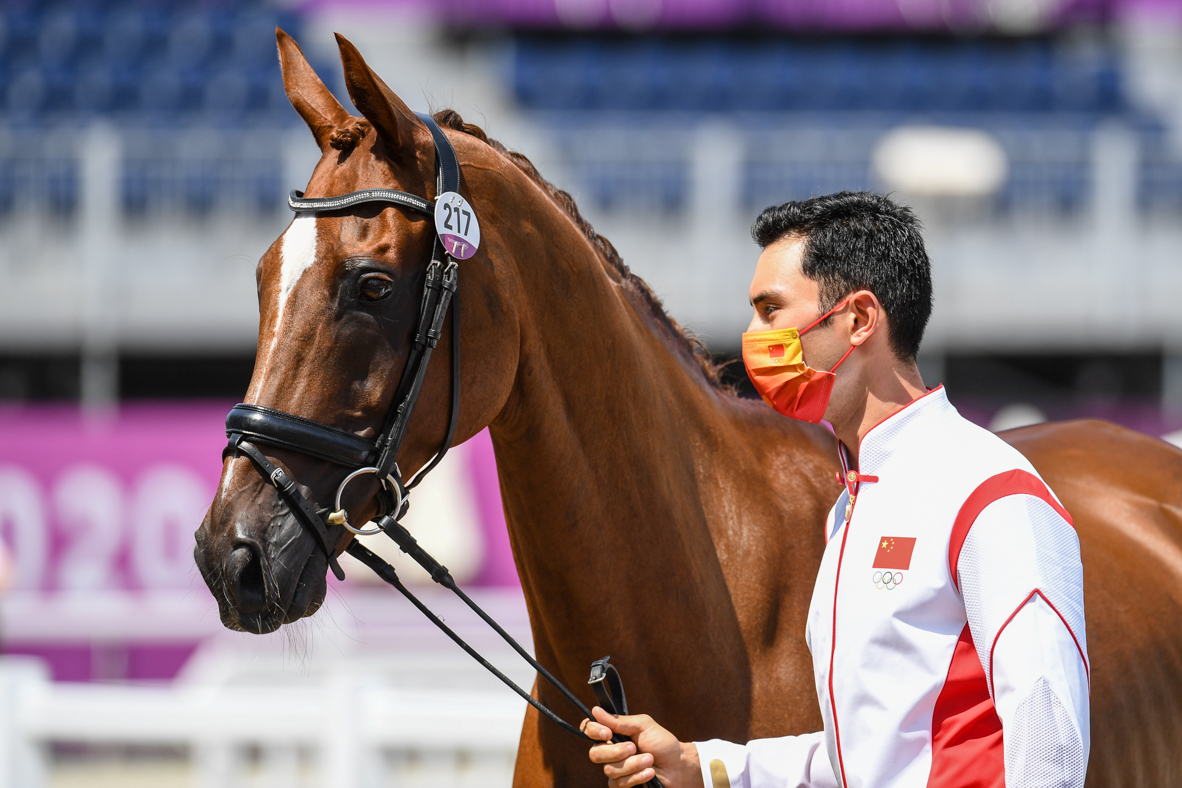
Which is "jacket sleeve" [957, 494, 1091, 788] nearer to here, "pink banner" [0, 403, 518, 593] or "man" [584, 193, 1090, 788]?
"man" [584, 193, 1090, 788]

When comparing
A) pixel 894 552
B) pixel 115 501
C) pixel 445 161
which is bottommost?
pixel 115 501

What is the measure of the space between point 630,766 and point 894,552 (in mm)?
629

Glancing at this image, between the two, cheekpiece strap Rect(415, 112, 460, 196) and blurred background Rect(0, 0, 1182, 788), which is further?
blurred background Rect(0, 0, 1182, 788)

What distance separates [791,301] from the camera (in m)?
1.81

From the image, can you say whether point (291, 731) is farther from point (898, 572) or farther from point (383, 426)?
point (898, 572)

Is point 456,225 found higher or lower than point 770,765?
higher

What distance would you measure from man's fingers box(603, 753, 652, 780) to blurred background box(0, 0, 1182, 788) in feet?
6.86

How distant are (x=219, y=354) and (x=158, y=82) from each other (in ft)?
14.4

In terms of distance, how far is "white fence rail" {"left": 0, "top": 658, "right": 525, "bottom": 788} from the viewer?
159 inches

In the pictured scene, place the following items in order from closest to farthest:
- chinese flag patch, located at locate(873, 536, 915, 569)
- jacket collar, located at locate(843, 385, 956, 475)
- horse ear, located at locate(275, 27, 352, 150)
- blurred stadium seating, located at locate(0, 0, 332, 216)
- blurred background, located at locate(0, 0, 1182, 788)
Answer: chinese flag patch, located at locate(873, 536, 915, 569) → jacket collar, located at locate(843, 385, 956, 475) → horse ear, located at locate(275, 27, 352, 150) → blurred background, located at locate(0, 0, 1182, 788) → blurred stadium seating, located at locate(0, 0, 332, 216)

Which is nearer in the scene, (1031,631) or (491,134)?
(1031,631)

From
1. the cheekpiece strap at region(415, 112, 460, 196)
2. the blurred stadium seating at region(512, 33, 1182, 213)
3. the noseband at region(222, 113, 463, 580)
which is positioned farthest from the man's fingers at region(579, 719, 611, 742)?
the blurred stadium seating at region(512, 33, 1182, 213)

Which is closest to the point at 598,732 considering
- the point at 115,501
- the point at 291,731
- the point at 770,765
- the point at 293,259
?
the point at 770,765

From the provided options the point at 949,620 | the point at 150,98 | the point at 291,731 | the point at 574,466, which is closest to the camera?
the point at 949,620
